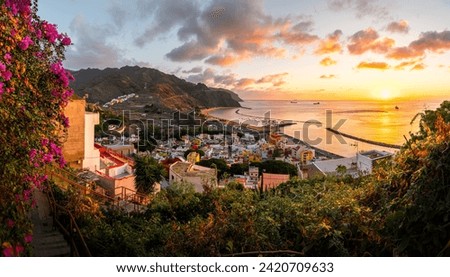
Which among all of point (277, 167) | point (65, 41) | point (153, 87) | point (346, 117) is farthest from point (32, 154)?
point (277, 167)

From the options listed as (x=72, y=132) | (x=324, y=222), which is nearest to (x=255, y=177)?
(x=72, y=132)

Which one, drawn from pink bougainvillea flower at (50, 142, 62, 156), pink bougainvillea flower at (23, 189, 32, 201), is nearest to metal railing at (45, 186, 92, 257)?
pink bougainvillea flower at (50, 142, 62, 156)

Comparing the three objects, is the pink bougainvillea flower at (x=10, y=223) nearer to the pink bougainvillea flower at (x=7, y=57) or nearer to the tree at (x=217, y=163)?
the pink bougainvillea flower at (x=7, y=57)

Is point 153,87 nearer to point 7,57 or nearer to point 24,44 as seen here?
point 24,44

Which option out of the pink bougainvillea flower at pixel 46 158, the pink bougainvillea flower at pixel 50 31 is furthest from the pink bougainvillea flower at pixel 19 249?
the pink bougainvillea flower at pixel 50 31

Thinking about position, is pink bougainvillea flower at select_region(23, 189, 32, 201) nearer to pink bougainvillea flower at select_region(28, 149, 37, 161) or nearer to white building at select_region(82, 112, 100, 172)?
pink bougainvillea flower at select_region(28, 149, 37, 161)
